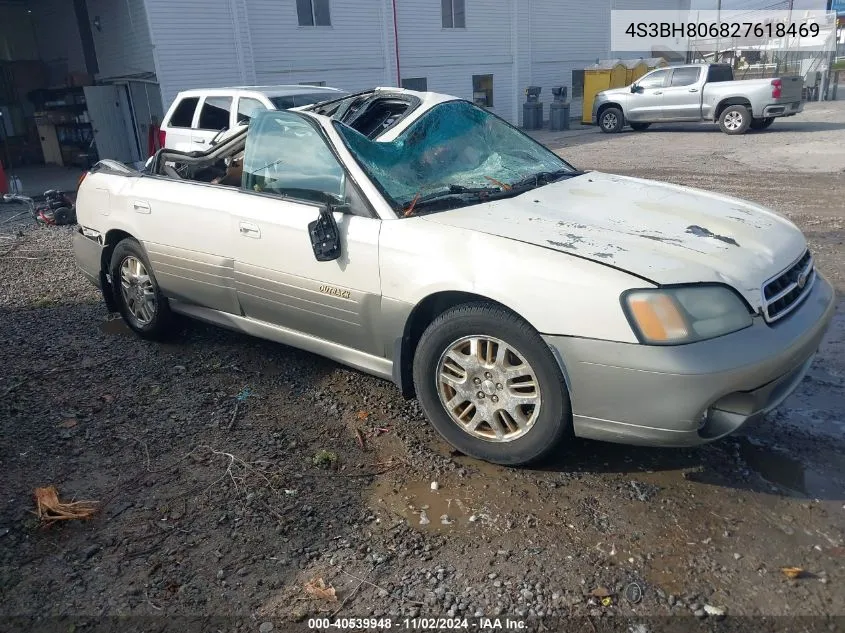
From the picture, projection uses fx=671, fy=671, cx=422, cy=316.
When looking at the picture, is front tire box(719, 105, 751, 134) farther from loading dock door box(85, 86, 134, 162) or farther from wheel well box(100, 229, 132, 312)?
wheel well box(100, 229, 132, 312)

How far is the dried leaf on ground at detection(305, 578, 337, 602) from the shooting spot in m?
2.43

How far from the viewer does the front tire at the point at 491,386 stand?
113 inches

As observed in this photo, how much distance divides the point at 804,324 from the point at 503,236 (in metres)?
1.36

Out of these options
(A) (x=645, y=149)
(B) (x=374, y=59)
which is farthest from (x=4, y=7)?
(A) (x=645, y=149)

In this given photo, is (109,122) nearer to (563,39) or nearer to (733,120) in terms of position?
(733,120)

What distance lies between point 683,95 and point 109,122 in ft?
47.9

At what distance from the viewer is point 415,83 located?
21781 mm

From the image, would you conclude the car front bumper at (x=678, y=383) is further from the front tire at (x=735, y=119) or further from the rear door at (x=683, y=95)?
the rear door at (x=683, y=95)

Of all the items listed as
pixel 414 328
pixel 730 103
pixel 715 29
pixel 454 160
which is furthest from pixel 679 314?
pixel 715 29

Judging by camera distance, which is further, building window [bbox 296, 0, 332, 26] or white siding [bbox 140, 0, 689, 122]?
building window [bbox 296, 0, 332, 26]

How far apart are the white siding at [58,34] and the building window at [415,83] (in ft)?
30.7

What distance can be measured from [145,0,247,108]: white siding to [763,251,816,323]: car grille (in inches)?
615

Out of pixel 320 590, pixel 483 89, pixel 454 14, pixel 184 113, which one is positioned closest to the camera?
pixel 320 590

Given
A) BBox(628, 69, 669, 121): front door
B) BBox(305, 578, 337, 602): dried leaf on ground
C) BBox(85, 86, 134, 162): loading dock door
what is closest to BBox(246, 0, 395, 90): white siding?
BBox(85, 86, 134, 162): loading dock door
